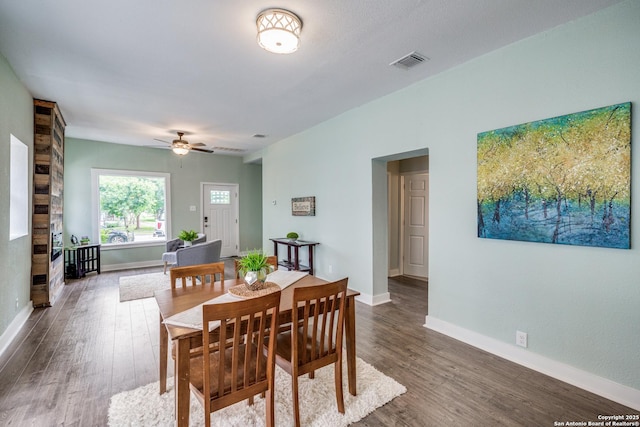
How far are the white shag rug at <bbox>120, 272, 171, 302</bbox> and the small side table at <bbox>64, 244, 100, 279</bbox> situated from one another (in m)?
0.84

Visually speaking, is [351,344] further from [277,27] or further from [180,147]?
[180,147]

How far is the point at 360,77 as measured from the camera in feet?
10.5

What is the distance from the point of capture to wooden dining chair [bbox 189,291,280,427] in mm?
1390

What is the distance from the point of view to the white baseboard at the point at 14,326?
8.98 feet

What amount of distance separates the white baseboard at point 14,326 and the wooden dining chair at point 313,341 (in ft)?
9.04

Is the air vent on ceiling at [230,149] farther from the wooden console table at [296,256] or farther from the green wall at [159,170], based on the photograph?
the wooden console table at [296,256]

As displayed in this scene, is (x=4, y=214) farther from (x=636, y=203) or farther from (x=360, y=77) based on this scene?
(x=636, y=203)

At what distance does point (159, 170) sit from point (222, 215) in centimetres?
184

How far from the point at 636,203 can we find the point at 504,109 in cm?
117

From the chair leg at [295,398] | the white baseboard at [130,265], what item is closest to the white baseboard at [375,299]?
the chair leg at [295,398]

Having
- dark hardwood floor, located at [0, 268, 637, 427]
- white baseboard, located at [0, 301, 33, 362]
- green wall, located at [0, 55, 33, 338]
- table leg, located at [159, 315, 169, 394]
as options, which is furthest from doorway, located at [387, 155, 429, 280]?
white baseboard, located at [0, 301, 33, 362]

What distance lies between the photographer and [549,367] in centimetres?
234

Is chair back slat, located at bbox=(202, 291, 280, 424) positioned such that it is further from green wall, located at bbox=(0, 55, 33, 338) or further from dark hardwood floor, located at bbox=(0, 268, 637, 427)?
green wall, located at bbox=(0, 55, 33, 338)

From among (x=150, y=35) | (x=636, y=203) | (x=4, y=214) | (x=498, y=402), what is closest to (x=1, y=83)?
(x=4, y=214)
